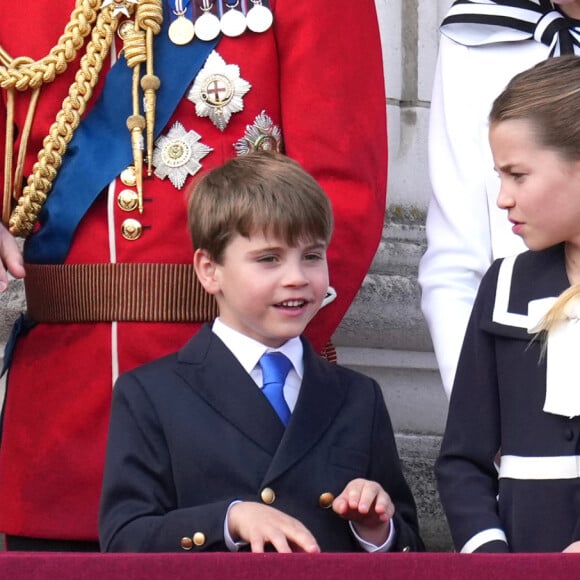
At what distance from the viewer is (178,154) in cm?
277

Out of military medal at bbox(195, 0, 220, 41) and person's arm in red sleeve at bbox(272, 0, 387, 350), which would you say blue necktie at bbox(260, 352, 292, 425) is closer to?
person's arm in red sleeve at bbox(272, 0, 387, 350)

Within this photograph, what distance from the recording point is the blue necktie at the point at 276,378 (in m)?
2.58

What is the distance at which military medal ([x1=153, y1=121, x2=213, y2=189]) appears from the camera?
2.77 m

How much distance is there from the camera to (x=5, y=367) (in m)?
2.88

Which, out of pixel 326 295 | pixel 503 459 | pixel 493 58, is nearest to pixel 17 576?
pixel 503 459

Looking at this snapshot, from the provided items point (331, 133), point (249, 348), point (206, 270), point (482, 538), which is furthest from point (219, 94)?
point (482, 538)

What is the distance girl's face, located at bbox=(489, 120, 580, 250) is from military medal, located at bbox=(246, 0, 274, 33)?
545mm

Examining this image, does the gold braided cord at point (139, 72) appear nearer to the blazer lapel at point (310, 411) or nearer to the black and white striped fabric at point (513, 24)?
the blazer lapel at point (310, 411)

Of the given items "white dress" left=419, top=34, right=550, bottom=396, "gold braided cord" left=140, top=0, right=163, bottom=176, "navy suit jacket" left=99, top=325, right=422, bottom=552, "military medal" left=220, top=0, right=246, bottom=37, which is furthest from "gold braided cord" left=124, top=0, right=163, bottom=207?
"white dress" left=419, top=34, right=550, bottom=396

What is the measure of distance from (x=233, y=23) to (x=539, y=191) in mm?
674

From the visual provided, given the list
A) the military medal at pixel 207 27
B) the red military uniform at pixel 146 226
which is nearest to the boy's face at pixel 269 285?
the red military uniform at pixel 146 226

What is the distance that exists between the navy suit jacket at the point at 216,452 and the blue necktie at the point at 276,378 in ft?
A: 0.11

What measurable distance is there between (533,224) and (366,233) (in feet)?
1.40

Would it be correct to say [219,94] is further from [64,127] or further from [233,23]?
[64,127]
